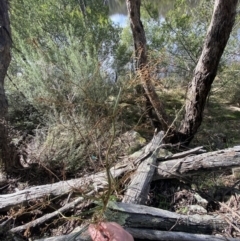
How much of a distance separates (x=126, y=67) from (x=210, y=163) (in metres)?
3.64

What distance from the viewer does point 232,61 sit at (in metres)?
6.01

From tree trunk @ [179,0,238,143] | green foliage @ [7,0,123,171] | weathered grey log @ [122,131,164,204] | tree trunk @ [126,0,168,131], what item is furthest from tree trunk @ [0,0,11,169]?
tree trunk @ [179,0,238,143]

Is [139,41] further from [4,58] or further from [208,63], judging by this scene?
[4,58]

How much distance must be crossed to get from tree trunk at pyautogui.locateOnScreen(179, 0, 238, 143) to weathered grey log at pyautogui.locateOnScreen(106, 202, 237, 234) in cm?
160

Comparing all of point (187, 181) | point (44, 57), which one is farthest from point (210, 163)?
point (44, 57)

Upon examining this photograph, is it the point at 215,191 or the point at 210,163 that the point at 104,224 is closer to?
the point at 210,163

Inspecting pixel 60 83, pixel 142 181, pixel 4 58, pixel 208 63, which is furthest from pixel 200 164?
pixel 60 83

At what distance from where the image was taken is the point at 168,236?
1.68 meters

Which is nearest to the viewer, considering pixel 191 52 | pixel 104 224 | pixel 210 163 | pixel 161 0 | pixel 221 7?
pixel 104 224

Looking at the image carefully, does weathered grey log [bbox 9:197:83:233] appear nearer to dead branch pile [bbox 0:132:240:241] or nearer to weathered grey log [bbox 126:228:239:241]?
dead branch pile [bbox 0:132:240:241]

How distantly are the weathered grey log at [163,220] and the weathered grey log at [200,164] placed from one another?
0.42m

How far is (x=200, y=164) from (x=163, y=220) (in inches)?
25.2

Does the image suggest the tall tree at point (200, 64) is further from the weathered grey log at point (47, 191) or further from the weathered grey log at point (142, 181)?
the weathered grey log at point (47, 191)

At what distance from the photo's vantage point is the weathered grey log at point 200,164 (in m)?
2.12
